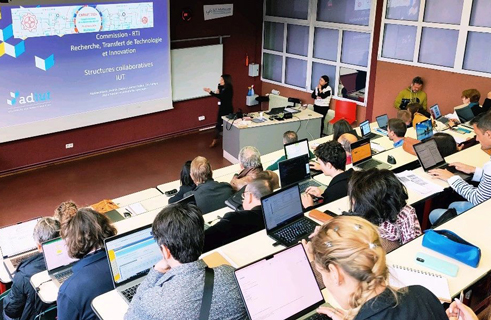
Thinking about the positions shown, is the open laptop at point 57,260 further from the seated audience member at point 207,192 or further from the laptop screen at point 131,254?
the seated audience member at point 207,192

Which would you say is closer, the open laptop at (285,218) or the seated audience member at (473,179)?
the open laptop at (285,218)

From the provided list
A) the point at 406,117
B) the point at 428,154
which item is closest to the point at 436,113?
the point at 406,117

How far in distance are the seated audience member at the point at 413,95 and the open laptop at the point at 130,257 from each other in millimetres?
6546

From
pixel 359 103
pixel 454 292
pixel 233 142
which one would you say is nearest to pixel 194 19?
pixel 233 142

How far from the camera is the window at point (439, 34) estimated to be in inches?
308

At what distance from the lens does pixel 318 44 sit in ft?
32.9

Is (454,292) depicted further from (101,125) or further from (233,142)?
A: (101,125)

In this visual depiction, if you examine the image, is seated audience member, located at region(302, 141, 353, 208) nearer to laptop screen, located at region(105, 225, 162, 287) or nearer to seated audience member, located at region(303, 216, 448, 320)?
laptop screen, located at region(105, 225, 162, 287)

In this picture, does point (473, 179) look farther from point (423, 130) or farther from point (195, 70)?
point (195, 70)

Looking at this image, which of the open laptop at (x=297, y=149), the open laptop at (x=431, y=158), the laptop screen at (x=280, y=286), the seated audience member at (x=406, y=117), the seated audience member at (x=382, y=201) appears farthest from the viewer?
the seated audience member at (x=406, y=117)

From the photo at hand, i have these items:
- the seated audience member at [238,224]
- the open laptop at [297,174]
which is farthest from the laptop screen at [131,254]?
the open laptop at [297,174]

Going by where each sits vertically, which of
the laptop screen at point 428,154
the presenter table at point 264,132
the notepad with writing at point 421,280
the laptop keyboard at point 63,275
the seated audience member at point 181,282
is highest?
the seated audience member at point 181,282

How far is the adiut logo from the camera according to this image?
7.55 meters

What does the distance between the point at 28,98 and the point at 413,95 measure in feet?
20.3
